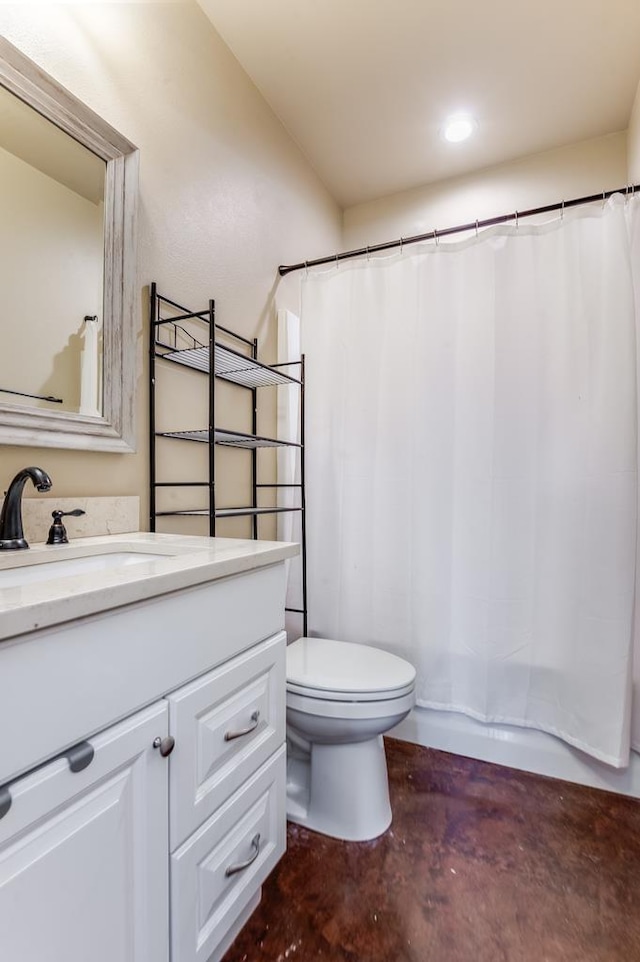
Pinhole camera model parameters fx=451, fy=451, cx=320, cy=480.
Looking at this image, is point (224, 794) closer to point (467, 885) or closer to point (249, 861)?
point (249, 861)

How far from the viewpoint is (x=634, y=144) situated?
1.77 metres

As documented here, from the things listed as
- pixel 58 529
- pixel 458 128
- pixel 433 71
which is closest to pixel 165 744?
pixel 58 529

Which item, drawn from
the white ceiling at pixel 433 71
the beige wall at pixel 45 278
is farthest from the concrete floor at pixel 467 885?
the white ceiling at pixel 433 71

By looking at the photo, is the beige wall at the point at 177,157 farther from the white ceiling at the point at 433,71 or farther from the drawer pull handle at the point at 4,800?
the drawer pull handle at the point at 4,800

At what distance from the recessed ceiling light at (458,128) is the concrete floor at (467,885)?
2539 millimetres

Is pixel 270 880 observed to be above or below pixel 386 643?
below

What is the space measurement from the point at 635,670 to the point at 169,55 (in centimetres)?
240

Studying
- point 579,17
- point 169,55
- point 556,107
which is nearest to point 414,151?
point 556,107

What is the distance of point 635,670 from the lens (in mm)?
1464

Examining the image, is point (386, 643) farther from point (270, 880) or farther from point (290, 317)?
point (290, 317)

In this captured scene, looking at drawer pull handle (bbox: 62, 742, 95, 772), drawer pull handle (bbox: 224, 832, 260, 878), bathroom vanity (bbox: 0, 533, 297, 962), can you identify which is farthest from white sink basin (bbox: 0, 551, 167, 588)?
drawer pull handle (bbox: 224, 832, 260, 878)

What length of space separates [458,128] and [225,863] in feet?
8.49

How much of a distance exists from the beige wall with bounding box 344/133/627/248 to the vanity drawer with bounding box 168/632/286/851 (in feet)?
7.22

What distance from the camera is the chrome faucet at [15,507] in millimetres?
874
